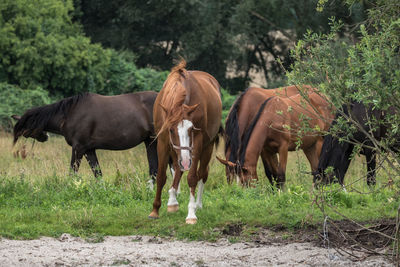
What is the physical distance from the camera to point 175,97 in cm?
781

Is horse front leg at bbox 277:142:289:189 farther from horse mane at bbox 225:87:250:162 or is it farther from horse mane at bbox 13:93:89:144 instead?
horse mane at bbox 13:93:89:144

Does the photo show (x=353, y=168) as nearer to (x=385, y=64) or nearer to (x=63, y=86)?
(x=385, y=64)

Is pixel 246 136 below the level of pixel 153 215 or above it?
above

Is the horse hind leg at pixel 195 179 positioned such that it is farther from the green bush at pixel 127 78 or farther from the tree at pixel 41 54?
the green bush at pixel 127 78

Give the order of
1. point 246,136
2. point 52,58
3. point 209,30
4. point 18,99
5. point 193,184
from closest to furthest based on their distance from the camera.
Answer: point 193,184, point 246,136, point 18,99, point 52,58, point 209,30

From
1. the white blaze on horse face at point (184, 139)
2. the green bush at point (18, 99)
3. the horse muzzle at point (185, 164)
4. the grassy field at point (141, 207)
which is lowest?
the green bush at point (18, 99)

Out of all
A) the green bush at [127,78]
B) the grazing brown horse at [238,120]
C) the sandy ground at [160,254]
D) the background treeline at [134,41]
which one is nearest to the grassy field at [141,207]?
the sandy ground at [160,254]

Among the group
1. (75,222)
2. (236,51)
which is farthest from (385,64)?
(236,51)

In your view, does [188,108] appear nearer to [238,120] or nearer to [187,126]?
[187,126]

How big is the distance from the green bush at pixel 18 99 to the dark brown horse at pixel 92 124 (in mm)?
7461

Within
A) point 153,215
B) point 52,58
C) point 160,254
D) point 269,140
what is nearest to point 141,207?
point 153,215

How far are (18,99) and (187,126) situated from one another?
15.7m

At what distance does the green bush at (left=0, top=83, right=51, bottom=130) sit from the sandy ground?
13789 millimetres

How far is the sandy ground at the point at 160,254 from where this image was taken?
673 cm
